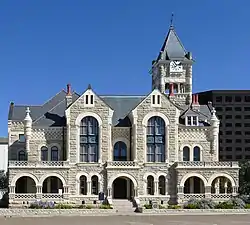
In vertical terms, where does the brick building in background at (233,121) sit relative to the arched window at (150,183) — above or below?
above

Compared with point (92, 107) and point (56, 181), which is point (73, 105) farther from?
point (56, 181)

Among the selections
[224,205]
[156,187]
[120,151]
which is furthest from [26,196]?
[224,205]

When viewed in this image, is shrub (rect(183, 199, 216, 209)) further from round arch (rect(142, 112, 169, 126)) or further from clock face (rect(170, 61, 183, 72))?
clock face (rect(170, 61, 183, 72))

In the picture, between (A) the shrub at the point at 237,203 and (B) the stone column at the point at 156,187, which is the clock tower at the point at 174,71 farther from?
(A) the shrub at the point at 237,203

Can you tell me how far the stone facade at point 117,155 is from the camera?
223 ft

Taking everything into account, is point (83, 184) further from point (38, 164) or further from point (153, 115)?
point (153, 115)

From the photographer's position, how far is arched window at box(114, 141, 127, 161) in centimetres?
7131

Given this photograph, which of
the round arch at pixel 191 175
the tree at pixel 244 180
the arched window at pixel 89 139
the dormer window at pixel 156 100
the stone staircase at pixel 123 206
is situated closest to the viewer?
the stone staircase at pixel 123 206

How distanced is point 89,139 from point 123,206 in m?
9.16

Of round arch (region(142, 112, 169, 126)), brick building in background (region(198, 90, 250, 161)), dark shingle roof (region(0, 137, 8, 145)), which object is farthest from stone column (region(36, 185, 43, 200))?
brick building in background (region(198, 90, 250, 161))

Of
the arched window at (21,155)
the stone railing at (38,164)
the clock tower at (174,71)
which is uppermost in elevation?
the clock tower at (174,71)

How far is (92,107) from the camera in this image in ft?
229

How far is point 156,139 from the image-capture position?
70.3 meters

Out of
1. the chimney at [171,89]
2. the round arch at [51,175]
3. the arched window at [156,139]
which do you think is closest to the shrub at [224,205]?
the arched window at [156,139]
